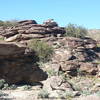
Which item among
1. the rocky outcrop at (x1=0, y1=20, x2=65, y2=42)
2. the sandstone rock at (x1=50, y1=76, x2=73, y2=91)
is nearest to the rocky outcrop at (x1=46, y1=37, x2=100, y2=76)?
the rocky outcrop at (x1=0, y1=20, x2=65, y2=42)

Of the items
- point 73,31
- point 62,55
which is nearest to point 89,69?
point 62,55

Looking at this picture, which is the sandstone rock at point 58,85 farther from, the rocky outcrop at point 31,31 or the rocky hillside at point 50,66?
the rocky outcrop at point 31,31

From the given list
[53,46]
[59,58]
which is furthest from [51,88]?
[53,46]

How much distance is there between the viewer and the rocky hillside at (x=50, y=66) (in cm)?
1939

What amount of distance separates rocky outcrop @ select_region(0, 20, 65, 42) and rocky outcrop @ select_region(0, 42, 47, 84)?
2693 cm

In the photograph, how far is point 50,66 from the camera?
38.7 m

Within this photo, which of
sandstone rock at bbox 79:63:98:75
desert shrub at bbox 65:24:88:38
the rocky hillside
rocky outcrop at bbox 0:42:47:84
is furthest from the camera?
desert shrub at bbox 65:24:88:38

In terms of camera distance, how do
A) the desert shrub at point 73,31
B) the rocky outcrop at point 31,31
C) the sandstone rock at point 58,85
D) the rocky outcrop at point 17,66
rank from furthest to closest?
the desert shrub at point 73,31 < the rocky outcrop at point 31,31 < the rocky outcrop at point 17,66 < the sandstone rock at point 58,85

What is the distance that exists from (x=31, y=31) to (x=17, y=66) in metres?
32.3

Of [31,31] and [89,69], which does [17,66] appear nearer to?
[89,69]

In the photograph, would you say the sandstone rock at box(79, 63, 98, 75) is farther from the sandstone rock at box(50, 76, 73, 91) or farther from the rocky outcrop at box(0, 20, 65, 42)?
the sandstone rock at box(50, 76, 73, 91)

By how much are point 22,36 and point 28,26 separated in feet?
21.0

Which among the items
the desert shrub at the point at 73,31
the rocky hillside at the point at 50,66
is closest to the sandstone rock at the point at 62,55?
the rocky hillside at the point at 50,66

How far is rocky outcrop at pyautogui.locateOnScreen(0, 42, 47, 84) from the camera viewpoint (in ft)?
74.3
